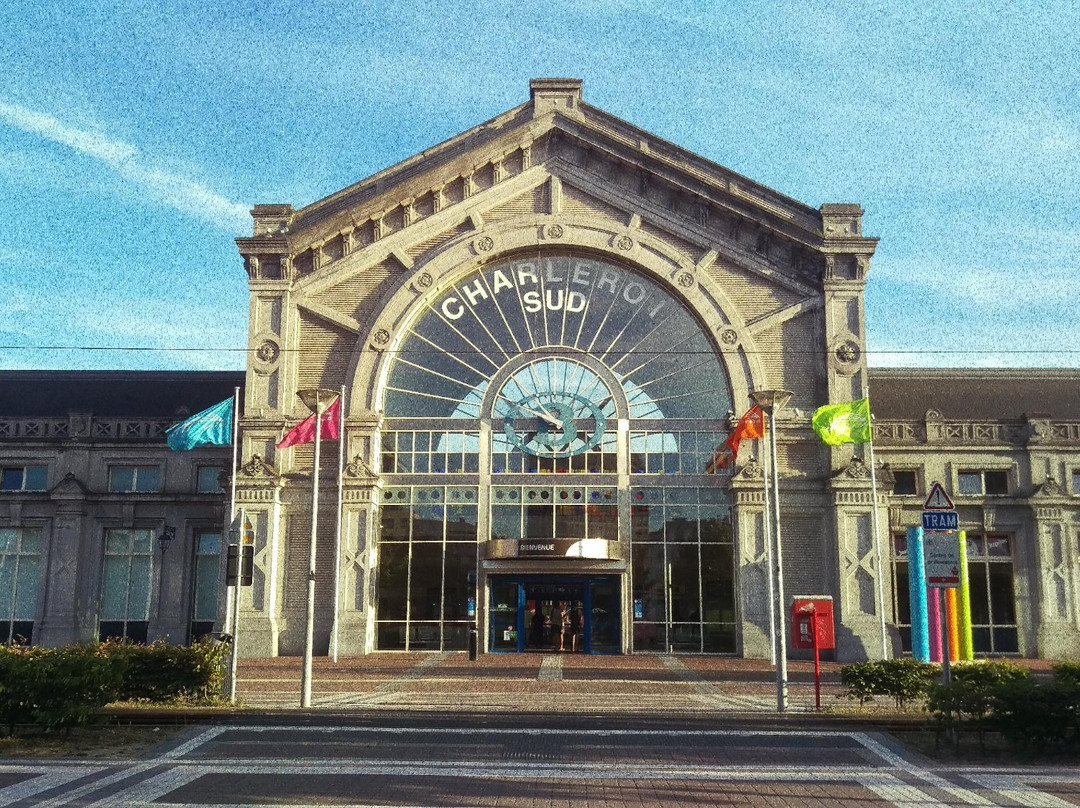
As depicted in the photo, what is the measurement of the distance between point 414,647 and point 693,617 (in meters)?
9.54

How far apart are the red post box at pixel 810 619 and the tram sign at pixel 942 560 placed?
21.0 ft

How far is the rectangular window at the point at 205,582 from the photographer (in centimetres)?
4031

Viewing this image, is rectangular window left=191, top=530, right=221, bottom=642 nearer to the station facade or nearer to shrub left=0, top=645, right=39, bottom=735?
the station facade

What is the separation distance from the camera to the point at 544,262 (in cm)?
3859

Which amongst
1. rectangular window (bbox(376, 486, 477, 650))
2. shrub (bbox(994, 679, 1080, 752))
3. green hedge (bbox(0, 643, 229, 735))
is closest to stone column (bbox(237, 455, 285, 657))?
rectangular window (bbox(376, 486, 477, 650))

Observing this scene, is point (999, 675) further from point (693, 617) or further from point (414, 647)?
point (414, 647)

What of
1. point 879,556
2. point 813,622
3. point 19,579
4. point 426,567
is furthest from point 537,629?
point 19,579

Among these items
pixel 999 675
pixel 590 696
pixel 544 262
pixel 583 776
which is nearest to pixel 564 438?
pixel 544 262

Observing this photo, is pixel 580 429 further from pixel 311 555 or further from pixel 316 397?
pixel 311 555

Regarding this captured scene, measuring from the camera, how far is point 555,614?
36906 mm

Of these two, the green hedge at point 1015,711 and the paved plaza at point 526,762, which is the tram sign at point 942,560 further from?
the paved plaza at point 526,762

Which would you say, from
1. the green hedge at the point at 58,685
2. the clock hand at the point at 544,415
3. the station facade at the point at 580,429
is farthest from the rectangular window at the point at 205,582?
the green hedge at the point at 58,685

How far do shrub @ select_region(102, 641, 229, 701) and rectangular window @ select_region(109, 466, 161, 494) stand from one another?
21.8 m

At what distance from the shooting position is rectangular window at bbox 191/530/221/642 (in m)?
40.3
